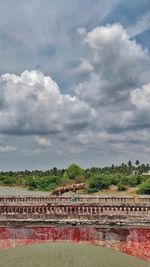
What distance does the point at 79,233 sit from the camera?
1138 centimetres

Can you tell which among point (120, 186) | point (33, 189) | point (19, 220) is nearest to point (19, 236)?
point (19, 220)

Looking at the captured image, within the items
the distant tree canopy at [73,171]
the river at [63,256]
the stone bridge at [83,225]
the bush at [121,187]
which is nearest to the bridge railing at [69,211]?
Answer: the stone bridge at [83,225]

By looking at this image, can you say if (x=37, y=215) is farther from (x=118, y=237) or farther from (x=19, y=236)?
(x=118, y=237)

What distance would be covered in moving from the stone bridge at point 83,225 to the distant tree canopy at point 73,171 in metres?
51.4

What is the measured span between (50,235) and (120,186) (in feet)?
132

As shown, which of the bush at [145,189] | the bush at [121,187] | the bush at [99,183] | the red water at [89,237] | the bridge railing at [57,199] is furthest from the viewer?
the bush at [99,183]

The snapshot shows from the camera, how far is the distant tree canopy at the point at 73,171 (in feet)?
209

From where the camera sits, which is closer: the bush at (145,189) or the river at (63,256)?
the river at (63,256)

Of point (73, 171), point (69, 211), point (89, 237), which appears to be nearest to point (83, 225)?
point (89, 237)

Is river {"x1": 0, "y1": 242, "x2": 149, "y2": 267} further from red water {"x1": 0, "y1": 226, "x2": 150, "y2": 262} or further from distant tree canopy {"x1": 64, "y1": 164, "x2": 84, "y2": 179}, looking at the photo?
distant tree canopy {"x1": 64, "y1": 164, "x2": 84, "y2": 179}

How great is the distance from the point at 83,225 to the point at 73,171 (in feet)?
175

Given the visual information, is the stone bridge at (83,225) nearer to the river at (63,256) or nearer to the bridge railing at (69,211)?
the bridge railing at (69,211)

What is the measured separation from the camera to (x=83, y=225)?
1135cm

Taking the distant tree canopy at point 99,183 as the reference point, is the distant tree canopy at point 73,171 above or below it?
above
